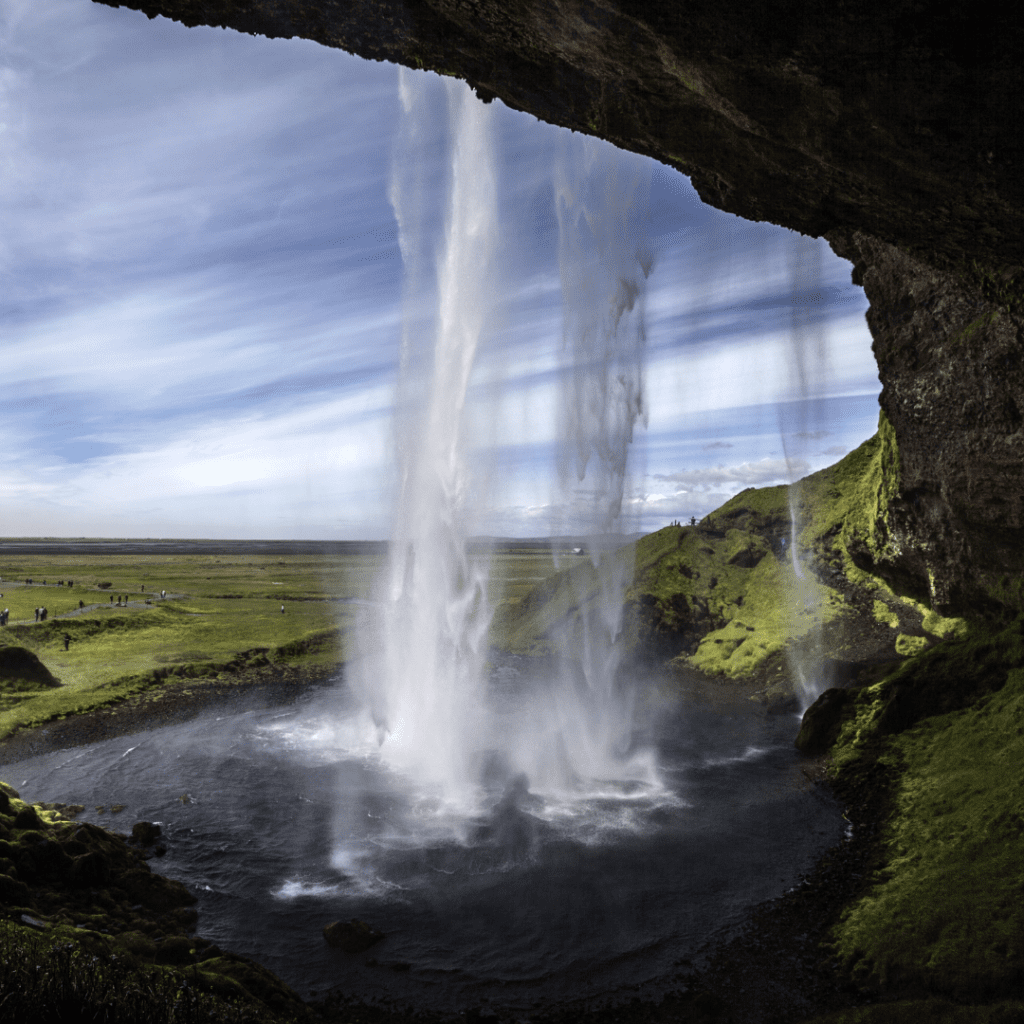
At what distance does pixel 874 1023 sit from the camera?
10961 millimetres

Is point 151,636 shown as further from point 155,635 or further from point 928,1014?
point 928,1014

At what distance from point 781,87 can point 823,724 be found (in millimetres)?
26091

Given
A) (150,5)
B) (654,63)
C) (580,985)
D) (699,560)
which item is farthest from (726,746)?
(150,5)

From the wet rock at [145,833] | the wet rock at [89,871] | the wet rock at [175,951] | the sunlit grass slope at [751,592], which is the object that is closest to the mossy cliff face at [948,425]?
the sunlit grass slope at [751,592]

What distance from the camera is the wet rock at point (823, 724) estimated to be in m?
26.6

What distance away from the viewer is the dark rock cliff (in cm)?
671

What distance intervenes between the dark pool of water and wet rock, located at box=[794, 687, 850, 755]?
0.87m

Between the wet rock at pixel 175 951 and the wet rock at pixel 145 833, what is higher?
the wet rock at pixel 175 951

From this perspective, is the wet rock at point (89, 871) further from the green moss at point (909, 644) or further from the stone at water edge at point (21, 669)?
the green moss at point (909, 644)

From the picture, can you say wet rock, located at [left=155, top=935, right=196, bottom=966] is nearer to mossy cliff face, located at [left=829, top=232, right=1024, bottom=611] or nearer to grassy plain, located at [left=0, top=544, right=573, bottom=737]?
mossy cliff face, located at [left=829, top=232, right=1024, bottom=611]

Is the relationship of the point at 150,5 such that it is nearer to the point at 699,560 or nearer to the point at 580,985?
the point at 580,985

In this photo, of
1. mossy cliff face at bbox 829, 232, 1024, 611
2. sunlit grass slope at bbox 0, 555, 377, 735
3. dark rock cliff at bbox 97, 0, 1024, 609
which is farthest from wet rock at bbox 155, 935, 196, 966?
sunlit grass slope at bbox 0, 555, 377, 735

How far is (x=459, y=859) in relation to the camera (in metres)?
18.7

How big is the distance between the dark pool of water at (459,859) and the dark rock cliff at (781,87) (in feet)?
51.6
